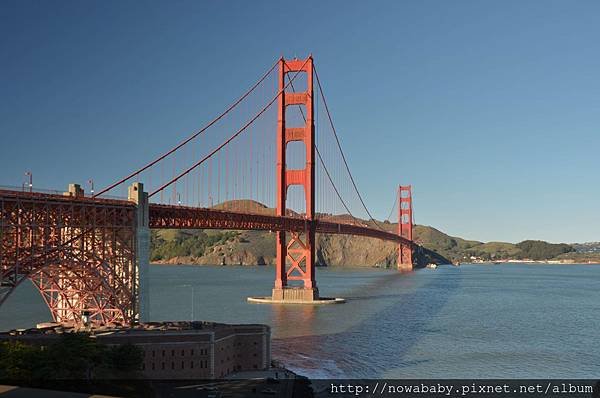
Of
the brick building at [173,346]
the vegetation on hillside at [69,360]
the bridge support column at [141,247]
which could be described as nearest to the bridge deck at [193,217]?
the bridge support column at [141,247]

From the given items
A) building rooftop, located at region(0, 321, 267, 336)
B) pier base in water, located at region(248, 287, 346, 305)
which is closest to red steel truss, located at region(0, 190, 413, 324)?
building rooftop, located at region(0, 321, 267, 336)

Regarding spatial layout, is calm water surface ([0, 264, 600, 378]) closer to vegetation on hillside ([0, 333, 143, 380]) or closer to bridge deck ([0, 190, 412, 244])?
bridge deck ([0, 190, 412, 244])

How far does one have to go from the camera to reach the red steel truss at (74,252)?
40.2m

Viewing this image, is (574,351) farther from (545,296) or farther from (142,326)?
(545,296)

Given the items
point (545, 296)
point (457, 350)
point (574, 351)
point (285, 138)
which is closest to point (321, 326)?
point (457, 350)

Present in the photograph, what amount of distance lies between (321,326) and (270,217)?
18606 millimetres

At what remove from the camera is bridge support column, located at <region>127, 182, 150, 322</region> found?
4716 cm

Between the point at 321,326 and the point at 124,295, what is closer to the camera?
the point at 124,295

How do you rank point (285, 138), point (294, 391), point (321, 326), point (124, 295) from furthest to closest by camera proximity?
1. point (285, 138)
2. point (321, 326)
3. point (124, 295)
4. point (294, 391)

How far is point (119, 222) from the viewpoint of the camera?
47031mm

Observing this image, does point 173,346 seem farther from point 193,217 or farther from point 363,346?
point 193,217

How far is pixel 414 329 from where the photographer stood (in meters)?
63.5

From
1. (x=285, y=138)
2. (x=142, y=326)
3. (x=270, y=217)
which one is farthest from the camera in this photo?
(x=285, y=138)

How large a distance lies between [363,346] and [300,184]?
39368mm
